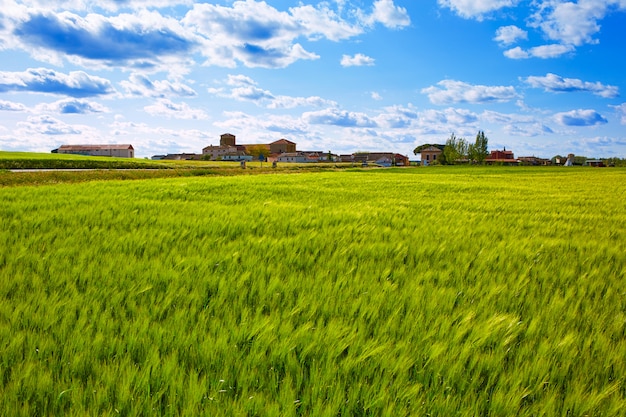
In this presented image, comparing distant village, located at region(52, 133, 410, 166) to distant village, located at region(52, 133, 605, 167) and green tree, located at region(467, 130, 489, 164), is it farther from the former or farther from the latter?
green tree, located at region(467, 130, 489, 164)

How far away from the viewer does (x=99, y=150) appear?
493 ft

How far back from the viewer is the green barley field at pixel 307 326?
187cm

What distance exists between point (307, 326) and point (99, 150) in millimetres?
172574

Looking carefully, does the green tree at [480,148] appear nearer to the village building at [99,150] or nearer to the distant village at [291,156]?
the distant village at [291,156]

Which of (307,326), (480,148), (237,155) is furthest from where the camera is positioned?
(237,155)

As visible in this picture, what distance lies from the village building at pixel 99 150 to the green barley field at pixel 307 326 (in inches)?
6572

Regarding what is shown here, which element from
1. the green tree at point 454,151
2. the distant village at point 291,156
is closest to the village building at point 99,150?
the distant village at point 291,156

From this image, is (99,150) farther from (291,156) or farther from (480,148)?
(480,148)

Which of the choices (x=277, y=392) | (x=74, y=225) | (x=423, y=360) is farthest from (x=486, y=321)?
(x=74, y=225)

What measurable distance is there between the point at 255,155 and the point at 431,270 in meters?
168

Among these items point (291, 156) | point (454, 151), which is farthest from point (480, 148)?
point (291, 156)

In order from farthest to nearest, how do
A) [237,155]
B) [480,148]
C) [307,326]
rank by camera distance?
1. [237,155]
2. [480,148]
3. [307,326]

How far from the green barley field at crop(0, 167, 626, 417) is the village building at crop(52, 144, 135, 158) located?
16693 cm

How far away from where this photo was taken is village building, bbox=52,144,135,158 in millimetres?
149500
